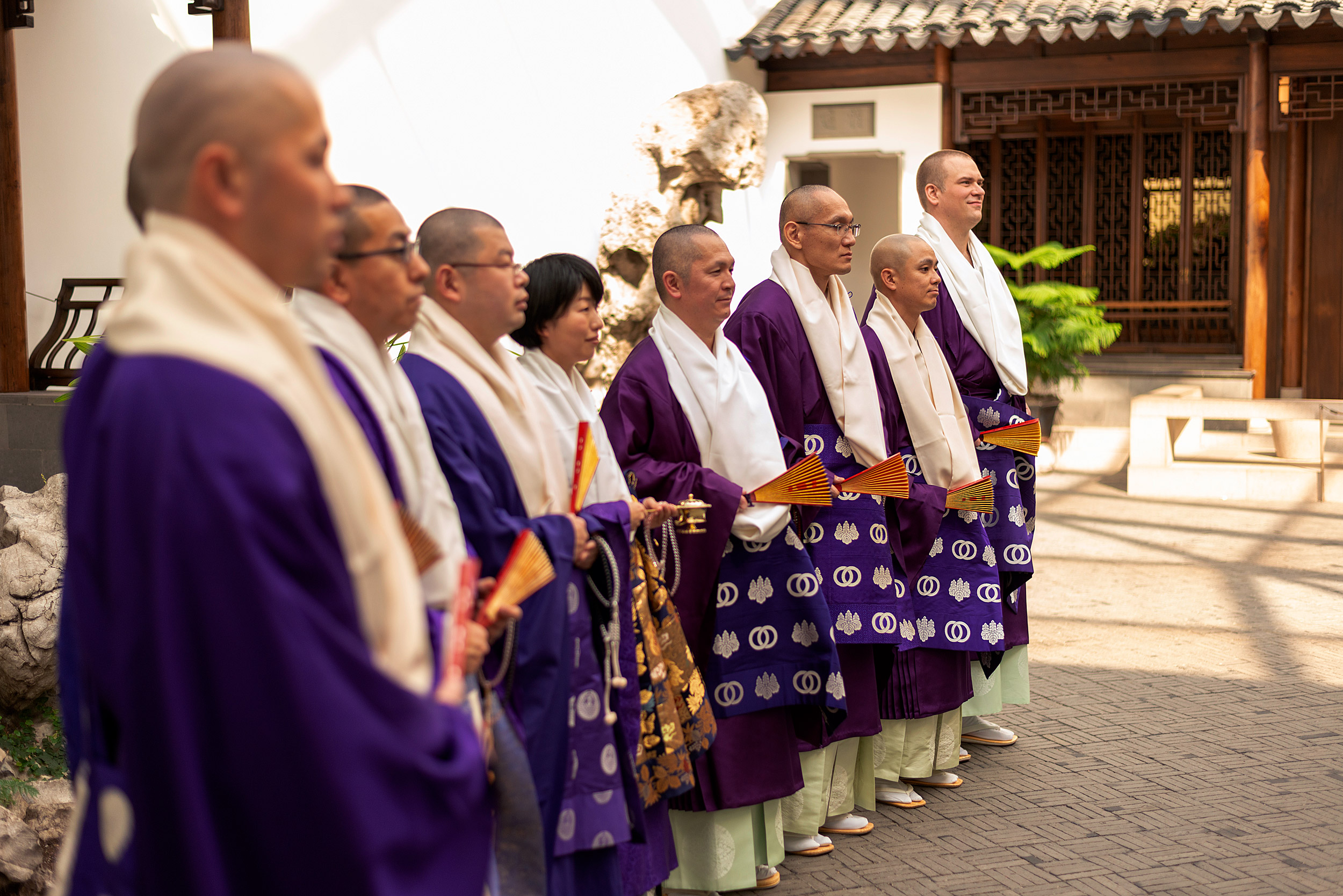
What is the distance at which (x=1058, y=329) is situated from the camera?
11.2 meters

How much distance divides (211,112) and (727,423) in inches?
82.6

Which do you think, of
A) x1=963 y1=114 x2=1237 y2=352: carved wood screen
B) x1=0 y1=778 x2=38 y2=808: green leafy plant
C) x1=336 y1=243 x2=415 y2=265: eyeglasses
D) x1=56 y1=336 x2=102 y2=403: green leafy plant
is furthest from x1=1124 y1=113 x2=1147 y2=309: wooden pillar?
x1=336 y1=243 x2=415 y2=265: eyeglasses

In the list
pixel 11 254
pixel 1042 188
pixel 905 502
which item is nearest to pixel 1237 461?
pixel 1042 188

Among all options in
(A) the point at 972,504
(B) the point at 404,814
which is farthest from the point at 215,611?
(A) the point at 972,504

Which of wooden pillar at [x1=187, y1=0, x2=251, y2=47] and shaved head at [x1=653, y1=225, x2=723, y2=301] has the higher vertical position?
wooden pillar at [x1=187, y1=0, x2=251, y2=47]

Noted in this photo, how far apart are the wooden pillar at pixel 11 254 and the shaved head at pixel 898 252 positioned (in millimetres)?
4527

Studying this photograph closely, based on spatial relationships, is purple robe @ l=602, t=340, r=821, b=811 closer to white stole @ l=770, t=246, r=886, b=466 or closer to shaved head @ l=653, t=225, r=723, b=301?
shaved head @ l=653, t=225, r=723, b=301

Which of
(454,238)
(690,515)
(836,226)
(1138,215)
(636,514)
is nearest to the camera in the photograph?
(454,238)

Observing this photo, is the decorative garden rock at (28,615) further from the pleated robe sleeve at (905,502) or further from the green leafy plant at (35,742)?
the pleated robe sleeve at (905,502)

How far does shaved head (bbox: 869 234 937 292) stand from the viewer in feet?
13.5

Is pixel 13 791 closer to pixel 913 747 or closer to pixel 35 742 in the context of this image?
pixel 35 742

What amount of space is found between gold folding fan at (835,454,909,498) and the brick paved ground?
3.45ft

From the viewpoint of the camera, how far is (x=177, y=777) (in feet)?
Answer: 4.25

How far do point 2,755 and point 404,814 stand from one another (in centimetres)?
263
